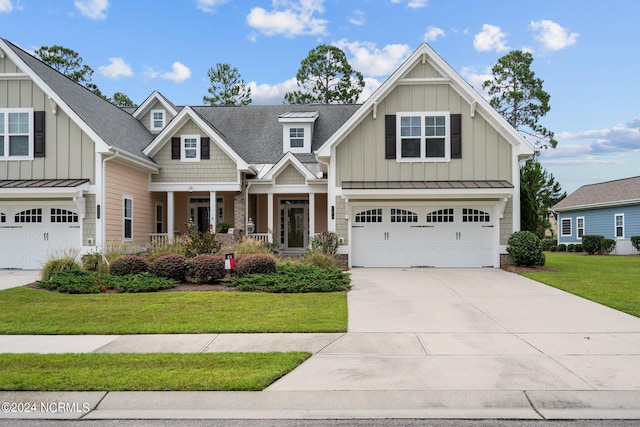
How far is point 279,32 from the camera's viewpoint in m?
25.8

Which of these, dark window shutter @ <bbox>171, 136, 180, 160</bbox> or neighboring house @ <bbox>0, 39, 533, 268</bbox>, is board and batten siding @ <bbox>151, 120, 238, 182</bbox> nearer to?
neighboring house @ <bbox>0, 39, 533, 268</bbox>

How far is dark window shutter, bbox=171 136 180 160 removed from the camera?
20656mm

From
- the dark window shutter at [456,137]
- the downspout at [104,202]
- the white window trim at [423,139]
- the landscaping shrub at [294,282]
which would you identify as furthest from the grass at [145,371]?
the dark window shutter at [456,137]

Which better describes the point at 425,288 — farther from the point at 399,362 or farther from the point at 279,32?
the point at 279,32

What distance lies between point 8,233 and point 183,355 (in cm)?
1465

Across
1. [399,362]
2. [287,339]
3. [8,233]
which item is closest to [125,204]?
[8,233]

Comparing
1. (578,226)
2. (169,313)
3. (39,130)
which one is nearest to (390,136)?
(169,313)

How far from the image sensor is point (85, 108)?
61.1 feet

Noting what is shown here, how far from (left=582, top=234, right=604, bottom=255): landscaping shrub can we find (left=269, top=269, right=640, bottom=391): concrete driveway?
65.7 feet

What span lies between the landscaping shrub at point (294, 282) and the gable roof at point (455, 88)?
582 cm

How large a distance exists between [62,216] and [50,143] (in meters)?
2.62

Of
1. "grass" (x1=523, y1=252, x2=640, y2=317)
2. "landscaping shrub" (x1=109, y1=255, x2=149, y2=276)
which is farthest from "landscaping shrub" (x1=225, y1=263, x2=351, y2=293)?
"grass" (x1=523, y1=252, x2=640, y2=317)

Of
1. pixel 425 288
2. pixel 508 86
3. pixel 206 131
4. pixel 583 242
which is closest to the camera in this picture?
pixel 425 288

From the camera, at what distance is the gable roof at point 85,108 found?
17.2 meters
